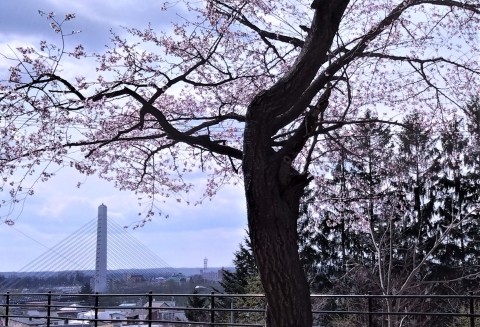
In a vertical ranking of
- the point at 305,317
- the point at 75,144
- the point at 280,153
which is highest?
the point at 75,144

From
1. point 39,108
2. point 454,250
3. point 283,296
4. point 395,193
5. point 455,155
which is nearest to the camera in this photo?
point 283,296

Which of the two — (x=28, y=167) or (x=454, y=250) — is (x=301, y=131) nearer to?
(x=28, y=167)

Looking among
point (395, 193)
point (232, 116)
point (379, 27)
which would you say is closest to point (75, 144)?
point (232, 116)

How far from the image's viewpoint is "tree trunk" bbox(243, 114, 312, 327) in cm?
480

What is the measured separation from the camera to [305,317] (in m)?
4.83

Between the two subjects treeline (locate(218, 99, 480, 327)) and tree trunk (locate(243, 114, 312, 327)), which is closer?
tree trunk (locate(243, 114, 312, 327))

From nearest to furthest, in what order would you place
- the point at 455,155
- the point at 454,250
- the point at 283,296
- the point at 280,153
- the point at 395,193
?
1. the point at 283,296
2. the point at 280,153
3. the point at 395,193
4. the point at 455,155
5. the point at 454,250

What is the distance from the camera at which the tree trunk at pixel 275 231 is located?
480 centimetres

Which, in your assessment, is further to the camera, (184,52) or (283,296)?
(184,52)

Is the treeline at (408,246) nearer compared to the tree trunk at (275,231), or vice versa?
the tree trunk at (275,231)

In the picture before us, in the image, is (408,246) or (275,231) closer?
(275,231)

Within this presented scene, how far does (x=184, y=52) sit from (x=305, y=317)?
4.20 metres

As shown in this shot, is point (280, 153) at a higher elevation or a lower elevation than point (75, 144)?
lower

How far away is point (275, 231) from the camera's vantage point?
4844 millimetres
